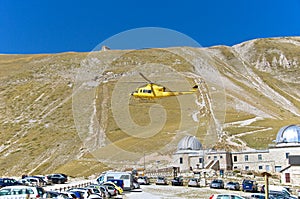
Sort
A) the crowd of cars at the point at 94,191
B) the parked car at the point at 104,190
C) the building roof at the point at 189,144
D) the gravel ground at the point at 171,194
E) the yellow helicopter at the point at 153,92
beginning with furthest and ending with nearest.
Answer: the building roof at the point at 189,144
the yellow helicopter at the point at 153,92
the gravel ground at the point at 171,194
the parked car at the point at 104,190
the crowd of cars at the point at 94,191

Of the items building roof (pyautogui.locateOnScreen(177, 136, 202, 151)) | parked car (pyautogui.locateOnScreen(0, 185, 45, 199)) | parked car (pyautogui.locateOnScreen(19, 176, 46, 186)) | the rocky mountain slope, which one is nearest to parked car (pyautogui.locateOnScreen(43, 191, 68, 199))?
parked car (pyautogui.locateOnScreen(0, 185, 45, 199))

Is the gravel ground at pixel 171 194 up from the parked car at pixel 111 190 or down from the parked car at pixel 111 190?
down

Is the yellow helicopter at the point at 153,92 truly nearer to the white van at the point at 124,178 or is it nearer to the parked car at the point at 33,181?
the white van at the point at 124,178

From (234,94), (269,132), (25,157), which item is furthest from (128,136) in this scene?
(234,94)

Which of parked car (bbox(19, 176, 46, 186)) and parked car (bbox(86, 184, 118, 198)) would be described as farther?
parked car (bbox(19, 176, 46, 186))

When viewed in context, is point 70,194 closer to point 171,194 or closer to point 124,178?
point 171,194

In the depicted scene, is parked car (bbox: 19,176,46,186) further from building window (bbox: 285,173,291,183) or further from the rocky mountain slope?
building window (bbox: 285,173,291,183)

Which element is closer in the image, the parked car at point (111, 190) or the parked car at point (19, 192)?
the parked car at point (19, 192)

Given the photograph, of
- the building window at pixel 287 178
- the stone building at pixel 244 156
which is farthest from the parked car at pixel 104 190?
the stone building at pixel 244 156

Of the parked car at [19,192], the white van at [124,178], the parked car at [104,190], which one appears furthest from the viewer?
the white van at [124,178]

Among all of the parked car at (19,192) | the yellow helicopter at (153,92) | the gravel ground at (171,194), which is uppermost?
the yellow helicopter at (153,92)
